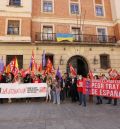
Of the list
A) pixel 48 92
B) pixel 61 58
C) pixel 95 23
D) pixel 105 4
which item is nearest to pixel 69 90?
pixel 48 92

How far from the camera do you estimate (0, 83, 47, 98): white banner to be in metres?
12.0

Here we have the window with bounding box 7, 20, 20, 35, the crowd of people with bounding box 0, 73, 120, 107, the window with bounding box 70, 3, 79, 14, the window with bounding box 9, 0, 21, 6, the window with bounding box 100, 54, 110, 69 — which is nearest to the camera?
the crowd of people with bounding box 0, 73, 120, 107

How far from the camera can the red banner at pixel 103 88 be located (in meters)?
9.36

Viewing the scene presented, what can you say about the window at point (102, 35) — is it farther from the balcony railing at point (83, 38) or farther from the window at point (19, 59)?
the window at point (19, 59)

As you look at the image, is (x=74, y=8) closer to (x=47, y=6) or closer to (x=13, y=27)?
(x=47, y=6)

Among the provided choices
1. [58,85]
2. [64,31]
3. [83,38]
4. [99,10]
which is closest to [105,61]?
[83,38]

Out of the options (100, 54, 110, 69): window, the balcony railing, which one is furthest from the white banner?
(100, 54, 110, 69): window

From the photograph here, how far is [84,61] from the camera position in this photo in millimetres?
19656

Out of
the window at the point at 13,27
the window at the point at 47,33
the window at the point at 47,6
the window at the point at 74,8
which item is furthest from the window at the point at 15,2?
the window at the point at 74,8

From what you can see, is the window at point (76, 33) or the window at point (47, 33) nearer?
the window at point (47, 33)

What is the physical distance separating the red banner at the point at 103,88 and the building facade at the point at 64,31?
7.60 m

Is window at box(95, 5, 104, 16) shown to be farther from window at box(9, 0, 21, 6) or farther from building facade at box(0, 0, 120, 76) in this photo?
window at box(9, 0, 21, 6)

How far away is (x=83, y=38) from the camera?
2003cm

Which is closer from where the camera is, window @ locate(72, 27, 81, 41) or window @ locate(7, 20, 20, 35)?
window @ locate(7, 20, 20, 35)
